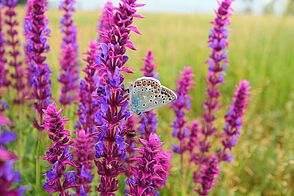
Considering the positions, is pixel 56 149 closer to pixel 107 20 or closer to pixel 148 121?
pixel 148 121

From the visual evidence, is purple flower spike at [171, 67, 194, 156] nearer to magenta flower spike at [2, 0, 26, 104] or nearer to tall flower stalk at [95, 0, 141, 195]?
tall flower stalk at [95, 0, 141, 195]

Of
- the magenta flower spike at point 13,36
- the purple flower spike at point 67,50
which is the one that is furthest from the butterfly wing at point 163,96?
the magenta flower spike at point 13,36

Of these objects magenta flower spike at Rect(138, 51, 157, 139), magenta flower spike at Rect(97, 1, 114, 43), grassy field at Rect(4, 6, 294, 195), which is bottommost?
grassy field at Rect(4, 6, 294, 195)

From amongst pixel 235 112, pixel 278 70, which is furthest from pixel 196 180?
pixel 278 70

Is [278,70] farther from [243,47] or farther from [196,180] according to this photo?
[196,180]

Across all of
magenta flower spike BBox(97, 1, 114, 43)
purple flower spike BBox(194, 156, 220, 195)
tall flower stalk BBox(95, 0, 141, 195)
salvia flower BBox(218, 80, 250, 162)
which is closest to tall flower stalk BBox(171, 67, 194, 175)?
salvia flower BBox(218, 80, 250, 162)

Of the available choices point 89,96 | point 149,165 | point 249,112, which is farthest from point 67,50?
point 249,112
